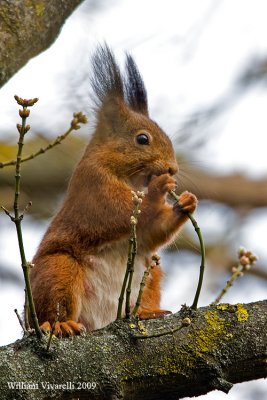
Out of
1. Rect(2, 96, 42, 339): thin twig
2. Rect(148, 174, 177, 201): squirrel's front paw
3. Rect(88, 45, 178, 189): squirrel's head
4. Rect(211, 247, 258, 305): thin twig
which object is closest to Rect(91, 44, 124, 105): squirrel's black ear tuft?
Rect(88, 45, 178, 189): squirrel's head

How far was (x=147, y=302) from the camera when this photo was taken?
3.58m

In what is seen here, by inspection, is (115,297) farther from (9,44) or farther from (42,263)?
(9,44)

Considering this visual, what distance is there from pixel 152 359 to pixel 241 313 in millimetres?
335

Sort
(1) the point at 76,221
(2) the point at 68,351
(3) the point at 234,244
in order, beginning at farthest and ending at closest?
(3) the point at 234,244, (1) the point at 76,221, (2) the point at 68,351

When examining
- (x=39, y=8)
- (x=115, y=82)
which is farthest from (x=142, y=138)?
(x=39, y=8)

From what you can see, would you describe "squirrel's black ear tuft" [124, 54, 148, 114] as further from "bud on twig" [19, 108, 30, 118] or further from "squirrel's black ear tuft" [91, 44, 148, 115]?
"bud on twig" [19, 108, 30, 118]

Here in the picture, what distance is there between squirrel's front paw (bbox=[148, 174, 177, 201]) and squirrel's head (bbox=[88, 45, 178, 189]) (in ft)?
0.65

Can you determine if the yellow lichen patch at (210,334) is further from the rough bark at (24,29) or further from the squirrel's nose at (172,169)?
the squirrel's nose at (172,169)

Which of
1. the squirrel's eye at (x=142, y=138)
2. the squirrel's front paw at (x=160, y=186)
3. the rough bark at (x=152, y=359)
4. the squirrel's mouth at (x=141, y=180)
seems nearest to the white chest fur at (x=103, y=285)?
the squirrel's front paw at (x=160, y=186)

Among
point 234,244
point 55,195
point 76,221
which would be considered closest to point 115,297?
point 76,221

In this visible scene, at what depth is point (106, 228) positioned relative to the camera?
139 inches

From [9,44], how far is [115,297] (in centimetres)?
119

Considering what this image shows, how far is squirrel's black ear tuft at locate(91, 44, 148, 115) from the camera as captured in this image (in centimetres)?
421

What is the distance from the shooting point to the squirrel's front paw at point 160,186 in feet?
11.6
